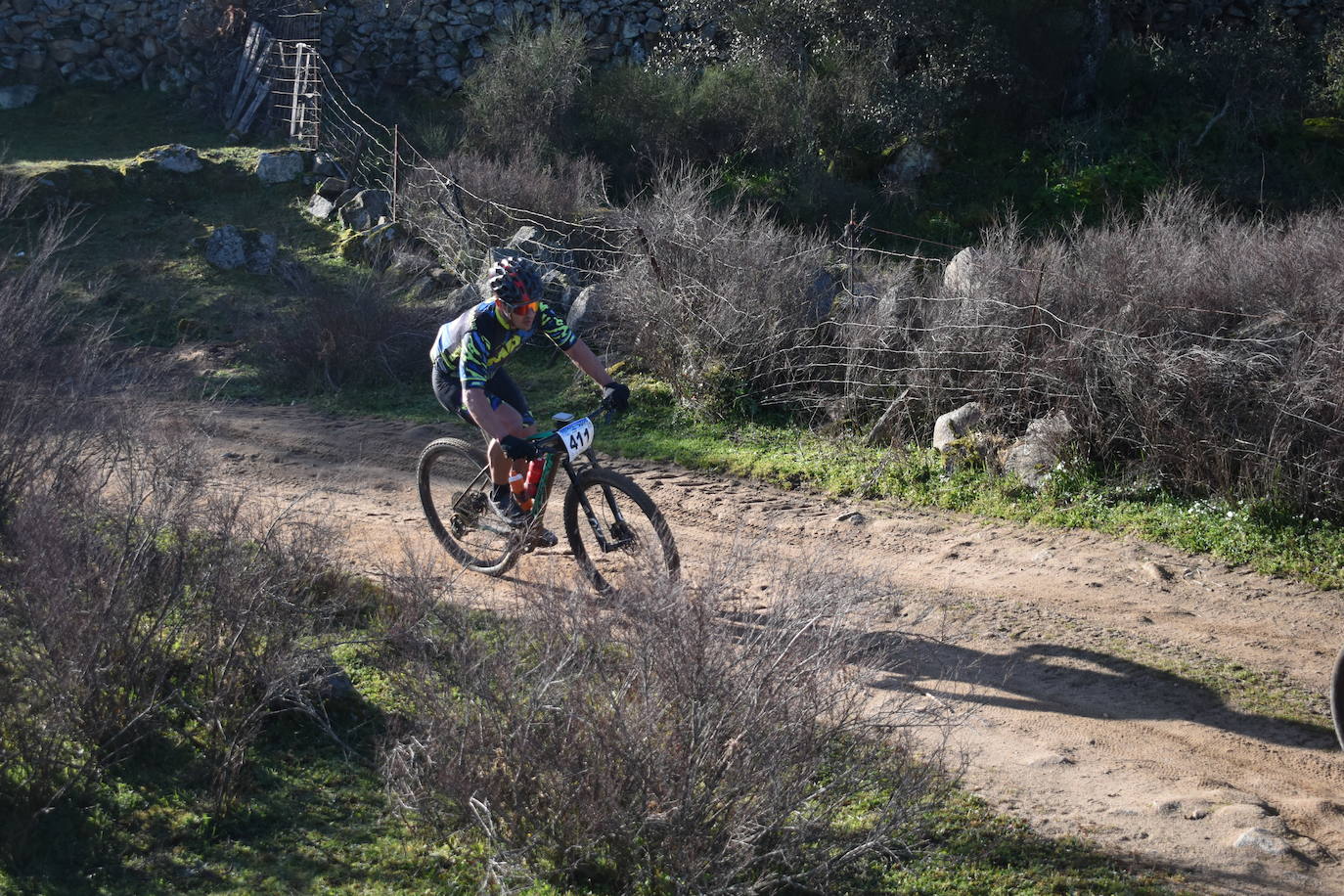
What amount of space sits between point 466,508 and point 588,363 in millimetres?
1420

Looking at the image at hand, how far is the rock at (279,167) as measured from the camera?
57.7 ft

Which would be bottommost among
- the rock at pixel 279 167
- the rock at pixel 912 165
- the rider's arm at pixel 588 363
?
the rock at pixel 279 167

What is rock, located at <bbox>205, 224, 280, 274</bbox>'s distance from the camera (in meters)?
14.8

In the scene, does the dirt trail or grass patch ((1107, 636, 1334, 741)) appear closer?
the dirt trail

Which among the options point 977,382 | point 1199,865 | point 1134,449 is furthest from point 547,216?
point 1199,865

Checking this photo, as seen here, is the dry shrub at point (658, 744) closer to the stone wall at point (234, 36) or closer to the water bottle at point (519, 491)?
the water bottle at point (519, 491)

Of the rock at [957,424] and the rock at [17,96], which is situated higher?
the rock at [17,96]

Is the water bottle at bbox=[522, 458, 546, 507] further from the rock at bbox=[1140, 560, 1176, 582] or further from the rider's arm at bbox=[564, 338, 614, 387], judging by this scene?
the rock at bbox=[1140, 560, 1176, 582]

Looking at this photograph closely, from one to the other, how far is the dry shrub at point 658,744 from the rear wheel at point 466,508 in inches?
107

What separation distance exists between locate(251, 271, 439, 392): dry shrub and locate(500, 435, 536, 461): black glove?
621 centimetres

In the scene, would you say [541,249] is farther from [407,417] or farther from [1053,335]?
[1053,335]

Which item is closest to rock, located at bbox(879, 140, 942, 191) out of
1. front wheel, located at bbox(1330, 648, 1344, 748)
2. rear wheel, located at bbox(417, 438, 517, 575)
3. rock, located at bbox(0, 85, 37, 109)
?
rear wheel, located at bbox(417, 438, 517, 575)

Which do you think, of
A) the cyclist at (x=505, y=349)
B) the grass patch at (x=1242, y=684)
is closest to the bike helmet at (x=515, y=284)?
the cyclist at (x=505, y=349)

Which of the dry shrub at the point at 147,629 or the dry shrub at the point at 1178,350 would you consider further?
the dry shrub at the point at 1178,350
